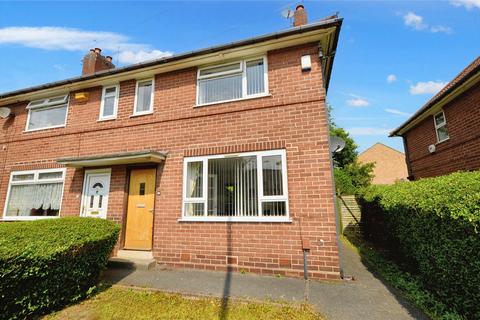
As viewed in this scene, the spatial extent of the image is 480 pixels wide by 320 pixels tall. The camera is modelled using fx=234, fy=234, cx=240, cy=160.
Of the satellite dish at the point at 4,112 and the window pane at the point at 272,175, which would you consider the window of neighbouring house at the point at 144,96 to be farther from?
the satellite dish at the point at 4,112

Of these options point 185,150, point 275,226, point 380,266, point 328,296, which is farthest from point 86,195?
point 380,266

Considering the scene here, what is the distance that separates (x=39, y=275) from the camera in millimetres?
3572

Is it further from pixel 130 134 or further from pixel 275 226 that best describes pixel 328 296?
pixel 130 134

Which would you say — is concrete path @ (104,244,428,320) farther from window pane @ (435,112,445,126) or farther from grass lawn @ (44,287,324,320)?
window pane @ (435,112,445,126)

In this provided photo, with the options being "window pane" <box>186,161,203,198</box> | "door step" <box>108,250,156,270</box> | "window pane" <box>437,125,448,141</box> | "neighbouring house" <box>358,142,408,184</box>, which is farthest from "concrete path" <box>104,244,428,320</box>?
"neighbouring house" <box>358,142,408,184</box>

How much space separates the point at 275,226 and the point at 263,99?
132 inches

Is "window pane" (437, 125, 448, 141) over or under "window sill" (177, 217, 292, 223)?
over

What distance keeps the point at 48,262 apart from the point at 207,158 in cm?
390

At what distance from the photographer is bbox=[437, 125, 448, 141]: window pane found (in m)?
9.56

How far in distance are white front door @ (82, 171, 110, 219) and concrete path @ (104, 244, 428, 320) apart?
6.79 ft

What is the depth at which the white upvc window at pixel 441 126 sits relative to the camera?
9.53 m

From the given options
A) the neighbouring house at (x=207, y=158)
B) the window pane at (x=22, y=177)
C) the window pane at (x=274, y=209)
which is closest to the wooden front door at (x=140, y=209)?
the neighbouring house at (x=207, y=158)

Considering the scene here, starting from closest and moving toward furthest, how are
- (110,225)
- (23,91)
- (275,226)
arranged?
(110,225) < (275,226) < (23,91)

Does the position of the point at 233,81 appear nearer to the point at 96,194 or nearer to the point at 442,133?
the point at 96,194
